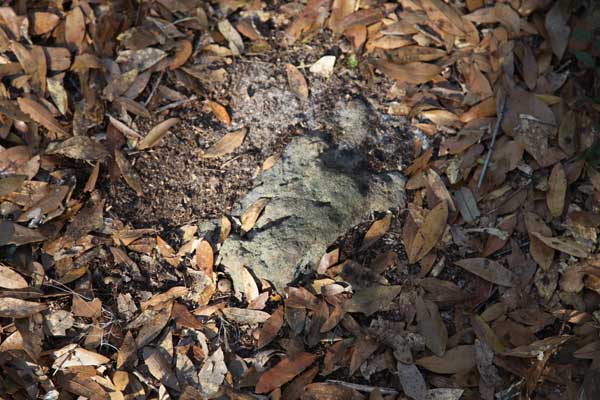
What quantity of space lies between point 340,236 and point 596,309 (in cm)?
92

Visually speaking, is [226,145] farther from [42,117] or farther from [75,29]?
[75,29]

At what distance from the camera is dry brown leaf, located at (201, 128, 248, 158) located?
255 centimetres

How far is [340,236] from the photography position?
2.34m

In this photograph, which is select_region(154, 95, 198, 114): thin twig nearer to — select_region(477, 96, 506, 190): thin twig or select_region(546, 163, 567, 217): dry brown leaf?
select_region(477, 96, 506, 190): thin twig

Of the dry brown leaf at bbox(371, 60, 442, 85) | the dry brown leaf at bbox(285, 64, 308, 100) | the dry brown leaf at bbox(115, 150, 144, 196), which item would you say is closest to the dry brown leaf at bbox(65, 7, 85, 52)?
the dry brown leaf at bbox(115, 150, 144, 196)

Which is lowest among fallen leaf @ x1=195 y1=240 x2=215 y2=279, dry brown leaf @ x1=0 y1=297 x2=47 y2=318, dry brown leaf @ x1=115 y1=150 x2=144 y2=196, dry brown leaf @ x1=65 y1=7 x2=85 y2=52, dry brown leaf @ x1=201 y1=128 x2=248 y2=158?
dry brown leaf @ x1=0 y1=297 x2=47 y2=318

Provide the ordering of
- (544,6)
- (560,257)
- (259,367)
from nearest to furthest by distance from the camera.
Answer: (259,367)
(560,257)
(544,6)

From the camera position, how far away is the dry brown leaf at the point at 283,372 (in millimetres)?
2148

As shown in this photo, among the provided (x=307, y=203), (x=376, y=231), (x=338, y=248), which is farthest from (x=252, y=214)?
(x=376, y=231)

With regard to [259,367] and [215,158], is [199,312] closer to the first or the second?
[259,367]

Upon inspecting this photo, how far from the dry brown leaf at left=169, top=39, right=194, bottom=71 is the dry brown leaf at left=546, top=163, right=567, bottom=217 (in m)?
1.55

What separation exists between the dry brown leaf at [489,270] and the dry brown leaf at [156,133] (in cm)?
124

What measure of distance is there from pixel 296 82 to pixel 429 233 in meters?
0.85

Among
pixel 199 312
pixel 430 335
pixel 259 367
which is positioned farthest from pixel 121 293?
pixel 430 335
